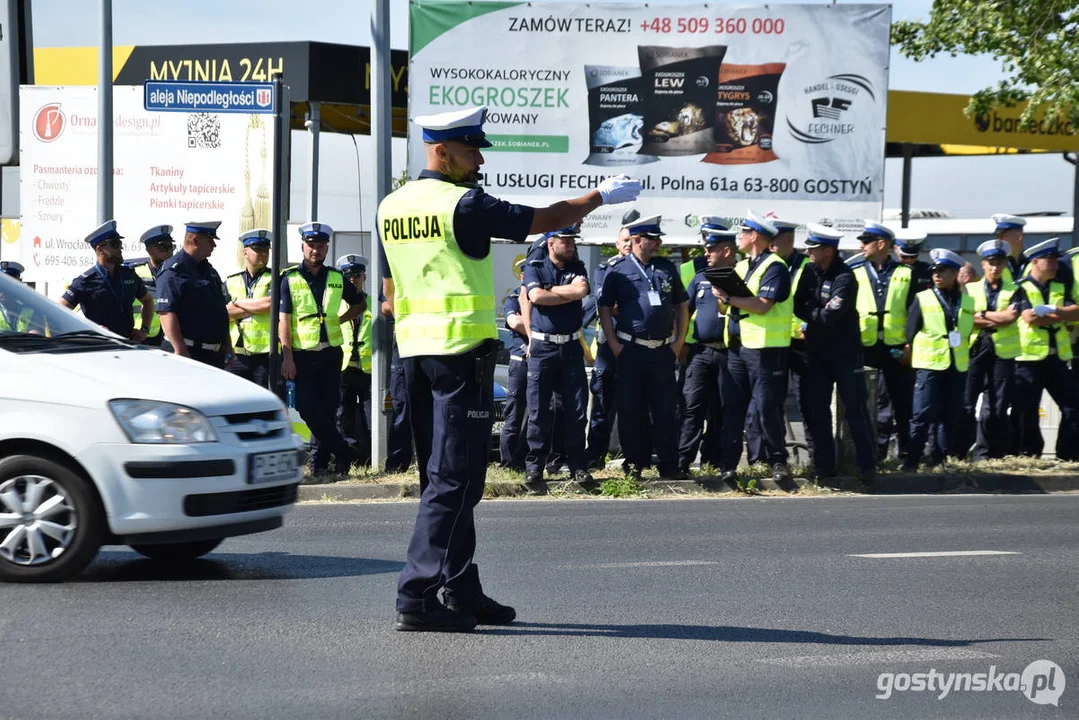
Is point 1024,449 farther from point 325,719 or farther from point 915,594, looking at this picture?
point 325,719

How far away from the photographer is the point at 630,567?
27.2 feet

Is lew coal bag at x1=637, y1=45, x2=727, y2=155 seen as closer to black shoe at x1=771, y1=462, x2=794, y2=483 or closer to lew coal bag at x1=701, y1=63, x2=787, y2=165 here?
lew coal bag at x1=701, y1=63, x2=787, y2=165

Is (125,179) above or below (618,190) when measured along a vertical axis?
above

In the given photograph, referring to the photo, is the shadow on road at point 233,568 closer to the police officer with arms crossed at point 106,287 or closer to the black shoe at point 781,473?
the police officer with arms crossed at point 106,287

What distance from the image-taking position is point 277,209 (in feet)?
42.6

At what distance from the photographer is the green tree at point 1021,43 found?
18984 mm

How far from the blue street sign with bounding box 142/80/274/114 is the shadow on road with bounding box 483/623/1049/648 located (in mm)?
7410

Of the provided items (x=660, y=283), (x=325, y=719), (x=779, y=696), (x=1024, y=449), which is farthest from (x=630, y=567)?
(x=1024, y=449)

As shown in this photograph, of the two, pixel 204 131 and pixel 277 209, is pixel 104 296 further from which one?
pixel 204 131

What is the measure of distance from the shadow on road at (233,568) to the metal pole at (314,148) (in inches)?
595

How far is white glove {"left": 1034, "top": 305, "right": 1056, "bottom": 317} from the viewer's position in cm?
1442

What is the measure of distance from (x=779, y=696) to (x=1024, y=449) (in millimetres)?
10509

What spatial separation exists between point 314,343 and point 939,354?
5.54 meters
